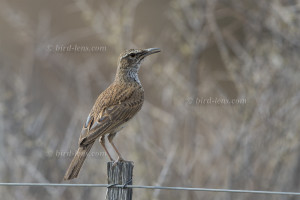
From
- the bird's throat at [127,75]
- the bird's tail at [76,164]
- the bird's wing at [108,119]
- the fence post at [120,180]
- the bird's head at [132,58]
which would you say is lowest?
the fence post at [120,180]

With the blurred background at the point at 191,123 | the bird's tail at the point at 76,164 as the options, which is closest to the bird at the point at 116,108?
the bird's tail at the point at 76,164

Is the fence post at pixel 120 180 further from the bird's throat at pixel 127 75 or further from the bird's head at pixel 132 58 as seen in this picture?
the bird's head at pixel 132 58

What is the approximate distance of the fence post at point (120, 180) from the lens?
15.2 ft

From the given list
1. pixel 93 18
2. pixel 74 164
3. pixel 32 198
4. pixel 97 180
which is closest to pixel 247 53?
pixel 93 18

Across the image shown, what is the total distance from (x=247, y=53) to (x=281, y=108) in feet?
4.30

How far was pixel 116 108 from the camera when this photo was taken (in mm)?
6090

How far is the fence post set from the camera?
4.63m

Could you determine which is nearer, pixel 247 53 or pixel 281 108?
pixel 281 108

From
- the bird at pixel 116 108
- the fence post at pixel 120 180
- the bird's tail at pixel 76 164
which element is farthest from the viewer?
the bird at pixel 116 108

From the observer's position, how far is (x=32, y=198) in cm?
815

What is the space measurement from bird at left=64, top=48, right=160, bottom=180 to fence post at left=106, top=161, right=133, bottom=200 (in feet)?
1.85

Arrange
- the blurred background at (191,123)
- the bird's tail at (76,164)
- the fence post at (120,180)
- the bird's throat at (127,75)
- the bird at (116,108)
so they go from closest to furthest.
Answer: the fence post at (120,180), the bird's tail at (76,164), the bird at (116,108), the bird's throat at (127,75), the blurred background at (191,123)

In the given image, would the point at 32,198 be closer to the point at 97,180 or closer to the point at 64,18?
the point at 97,180

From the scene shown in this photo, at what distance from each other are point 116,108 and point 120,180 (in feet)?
5.07
